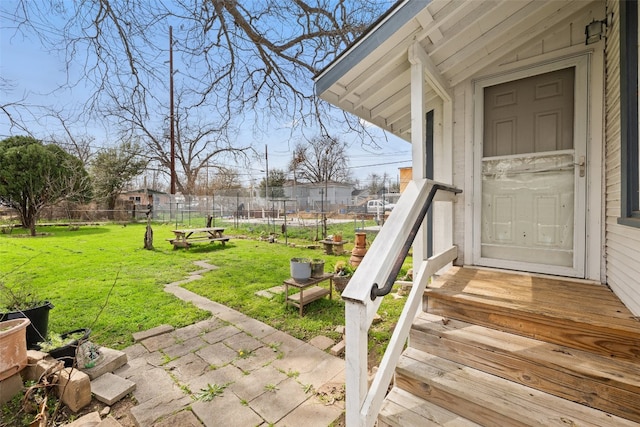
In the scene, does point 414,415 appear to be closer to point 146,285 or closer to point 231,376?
point 231,376

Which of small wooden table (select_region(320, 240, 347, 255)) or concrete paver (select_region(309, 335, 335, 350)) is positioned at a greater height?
small wooden table (select_region(320, 240, 347, 255))

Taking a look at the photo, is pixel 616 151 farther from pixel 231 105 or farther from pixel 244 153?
pixel 244 153

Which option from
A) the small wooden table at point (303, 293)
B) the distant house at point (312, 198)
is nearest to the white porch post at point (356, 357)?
the small wooden table at point (303, 293)

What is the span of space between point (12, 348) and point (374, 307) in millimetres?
3007

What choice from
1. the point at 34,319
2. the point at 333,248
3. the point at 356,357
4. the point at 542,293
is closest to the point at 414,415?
the point at 356,357

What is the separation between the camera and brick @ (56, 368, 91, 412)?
7.47 ft

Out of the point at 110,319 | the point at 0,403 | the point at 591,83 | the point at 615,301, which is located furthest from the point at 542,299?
the point at 110,319

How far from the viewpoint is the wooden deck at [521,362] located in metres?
1.47

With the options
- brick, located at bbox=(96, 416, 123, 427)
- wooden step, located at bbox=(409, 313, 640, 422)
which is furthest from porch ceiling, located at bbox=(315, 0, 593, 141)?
brick, located at bbox=(96, 416, 123, 427)

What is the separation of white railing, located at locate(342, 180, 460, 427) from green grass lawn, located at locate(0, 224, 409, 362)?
1606mm

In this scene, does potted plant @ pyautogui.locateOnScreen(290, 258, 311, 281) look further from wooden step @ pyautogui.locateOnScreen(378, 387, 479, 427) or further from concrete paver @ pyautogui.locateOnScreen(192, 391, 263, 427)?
wooden step @ pyautogui.locateOnScreen(378, 387, 479, 427)

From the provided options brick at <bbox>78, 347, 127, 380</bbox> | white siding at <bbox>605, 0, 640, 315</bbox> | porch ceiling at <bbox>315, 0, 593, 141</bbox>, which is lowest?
brick at <bbox>78, 347, 127, 380</bbox>

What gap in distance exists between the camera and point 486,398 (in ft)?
5.16

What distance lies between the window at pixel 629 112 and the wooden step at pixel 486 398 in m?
1.12
